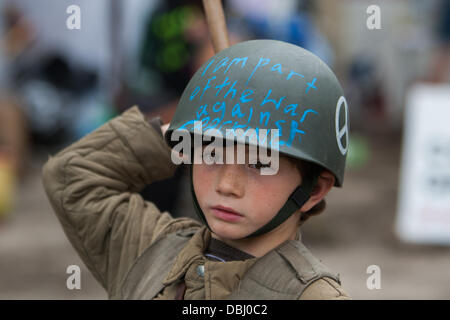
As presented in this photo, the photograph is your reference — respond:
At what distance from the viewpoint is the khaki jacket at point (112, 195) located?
8.00 feet

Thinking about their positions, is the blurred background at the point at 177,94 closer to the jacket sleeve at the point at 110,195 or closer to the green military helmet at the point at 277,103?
the jacket sleeve at the point at 110,195

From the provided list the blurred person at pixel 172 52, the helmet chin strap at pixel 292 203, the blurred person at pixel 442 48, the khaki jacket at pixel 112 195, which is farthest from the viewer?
the blurred person at pixel 442 48

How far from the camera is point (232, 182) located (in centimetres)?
200

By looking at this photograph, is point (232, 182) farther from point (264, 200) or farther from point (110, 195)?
point (110, 195)

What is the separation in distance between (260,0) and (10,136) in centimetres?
391

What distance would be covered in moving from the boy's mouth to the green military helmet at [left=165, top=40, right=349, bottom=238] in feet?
0.27

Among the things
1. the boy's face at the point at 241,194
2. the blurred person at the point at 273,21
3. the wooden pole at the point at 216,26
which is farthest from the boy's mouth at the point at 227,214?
the blurred person at the point at 273,21

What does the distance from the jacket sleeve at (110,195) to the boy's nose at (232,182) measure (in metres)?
0.47

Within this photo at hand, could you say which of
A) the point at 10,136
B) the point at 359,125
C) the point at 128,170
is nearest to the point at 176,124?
the point at 128,170

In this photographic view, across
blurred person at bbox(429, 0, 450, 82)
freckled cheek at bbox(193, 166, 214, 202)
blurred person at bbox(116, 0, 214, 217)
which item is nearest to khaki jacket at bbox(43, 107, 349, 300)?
freckled cheek at bbox(193, 166, 214, 202)

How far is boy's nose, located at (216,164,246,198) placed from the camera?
1994 mm

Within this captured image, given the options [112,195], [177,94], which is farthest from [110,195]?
[177,94]

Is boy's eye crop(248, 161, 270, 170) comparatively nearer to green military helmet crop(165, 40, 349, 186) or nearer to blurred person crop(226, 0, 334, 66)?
green military helmet crop(165, 40, 349, 186)
